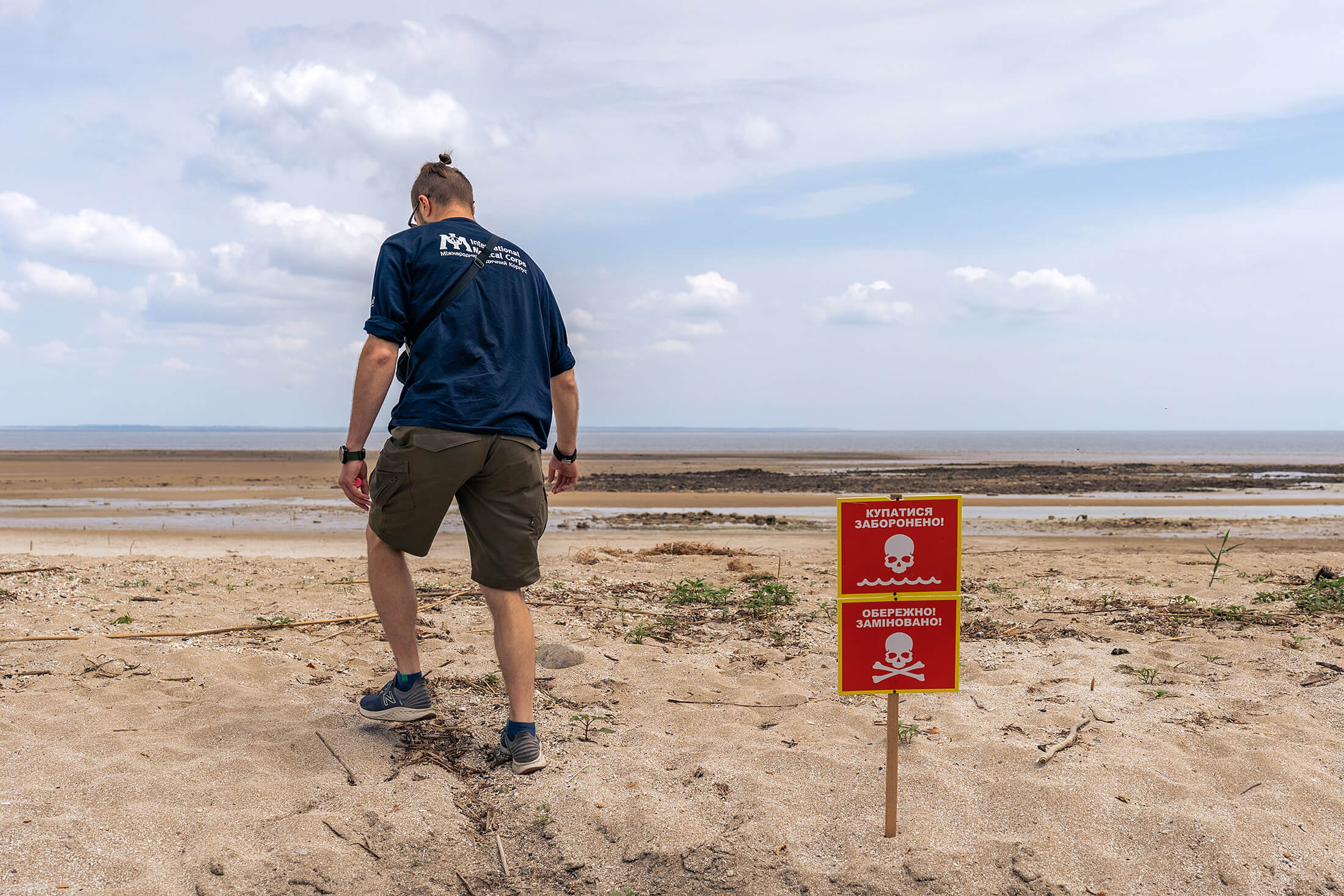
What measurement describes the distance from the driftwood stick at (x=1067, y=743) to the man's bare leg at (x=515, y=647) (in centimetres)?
201

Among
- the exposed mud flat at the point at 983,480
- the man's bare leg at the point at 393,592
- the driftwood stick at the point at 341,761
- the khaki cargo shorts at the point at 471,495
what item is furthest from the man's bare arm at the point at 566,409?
the exposed mud flat at the point at 983,480

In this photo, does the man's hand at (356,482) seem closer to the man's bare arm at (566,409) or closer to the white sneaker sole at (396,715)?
the man's bare arm at (566,409)

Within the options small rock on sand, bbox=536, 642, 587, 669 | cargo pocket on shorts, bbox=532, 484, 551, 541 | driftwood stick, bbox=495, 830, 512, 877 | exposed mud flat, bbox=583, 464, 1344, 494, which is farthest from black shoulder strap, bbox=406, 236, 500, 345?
exposed mud flat, bbox=583, 464, 1344, 494

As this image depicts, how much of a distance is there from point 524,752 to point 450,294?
179cm

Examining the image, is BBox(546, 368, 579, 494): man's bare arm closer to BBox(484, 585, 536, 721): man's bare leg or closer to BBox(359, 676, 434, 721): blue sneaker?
BBox(484, 585, 536, 721): man's bare leg

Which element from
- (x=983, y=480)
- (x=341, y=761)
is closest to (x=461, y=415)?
(x=341, y=761)

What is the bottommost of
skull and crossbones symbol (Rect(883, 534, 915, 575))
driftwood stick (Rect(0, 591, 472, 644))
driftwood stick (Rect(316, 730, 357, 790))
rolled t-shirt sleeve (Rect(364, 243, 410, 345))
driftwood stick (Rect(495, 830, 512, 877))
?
driftwood stick (Rect(495, 830, 512, 877))

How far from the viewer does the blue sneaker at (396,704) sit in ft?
11.6

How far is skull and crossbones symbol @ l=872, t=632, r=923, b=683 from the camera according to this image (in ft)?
9.20

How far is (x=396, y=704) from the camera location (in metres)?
3.54

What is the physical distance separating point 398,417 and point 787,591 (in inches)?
148

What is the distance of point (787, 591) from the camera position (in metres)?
6.16

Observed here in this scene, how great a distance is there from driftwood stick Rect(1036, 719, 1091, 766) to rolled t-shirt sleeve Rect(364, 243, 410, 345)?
2.95 metres

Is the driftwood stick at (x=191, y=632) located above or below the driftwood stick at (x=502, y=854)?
above
